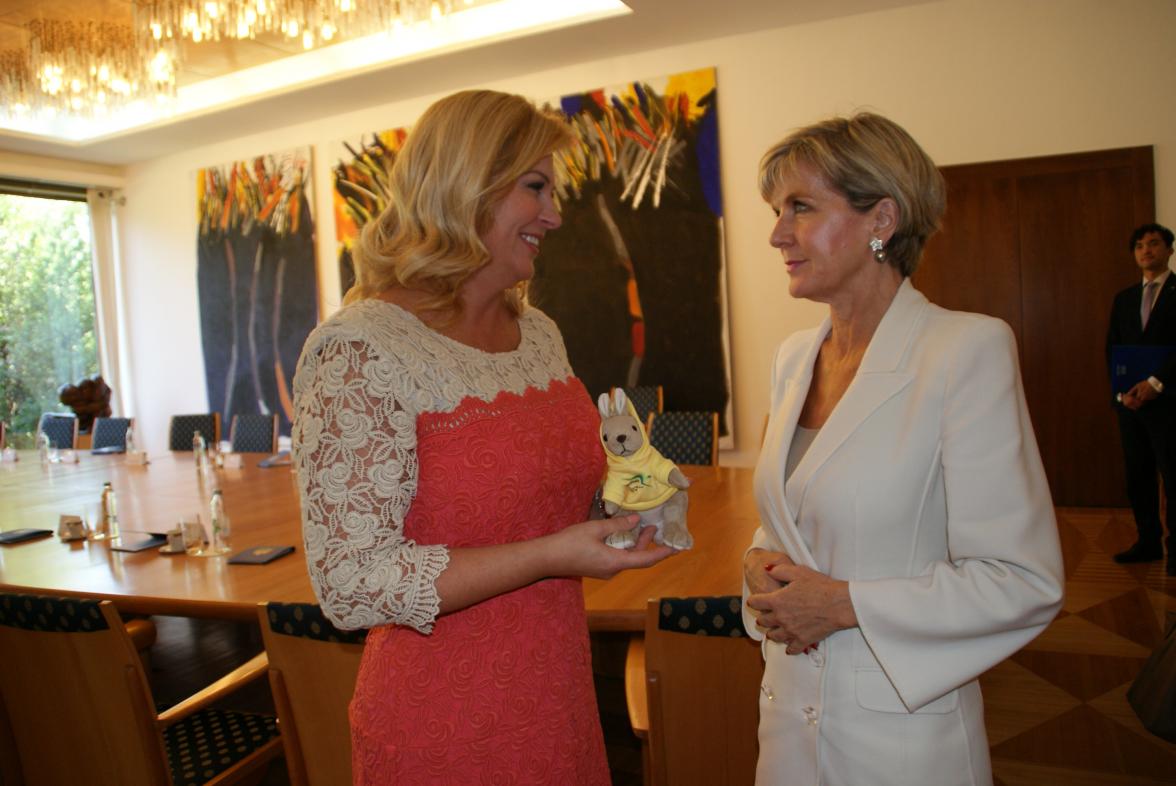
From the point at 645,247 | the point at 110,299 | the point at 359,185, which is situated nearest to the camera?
the point at 645,247

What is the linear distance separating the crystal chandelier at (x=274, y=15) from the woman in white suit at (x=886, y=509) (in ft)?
13.7

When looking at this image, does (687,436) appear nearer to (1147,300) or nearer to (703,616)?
(1147,300)

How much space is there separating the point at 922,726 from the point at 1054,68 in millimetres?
5952

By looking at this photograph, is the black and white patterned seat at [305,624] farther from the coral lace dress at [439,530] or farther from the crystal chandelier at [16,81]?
the crystal chandelier at [16,81]

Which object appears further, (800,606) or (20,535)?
(20,535)

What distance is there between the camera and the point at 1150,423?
187 inches

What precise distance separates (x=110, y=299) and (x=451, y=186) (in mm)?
10642

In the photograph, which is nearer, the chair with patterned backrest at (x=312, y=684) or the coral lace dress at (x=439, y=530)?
the coral lace dress at (x=439, y=530)

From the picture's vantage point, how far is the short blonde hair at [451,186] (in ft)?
4.57

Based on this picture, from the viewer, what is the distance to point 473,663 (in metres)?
1.42

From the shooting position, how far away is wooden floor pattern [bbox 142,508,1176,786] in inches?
116

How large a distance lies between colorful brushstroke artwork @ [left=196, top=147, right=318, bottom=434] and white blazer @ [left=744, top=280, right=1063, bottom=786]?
796 centimetres

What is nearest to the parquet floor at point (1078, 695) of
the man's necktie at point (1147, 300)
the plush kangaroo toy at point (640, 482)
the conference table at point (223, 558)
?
the conference table at point (223, 558)

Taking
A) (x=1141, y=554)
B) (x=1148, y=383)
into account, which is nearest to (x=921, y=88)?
(x=1148, y=383)
